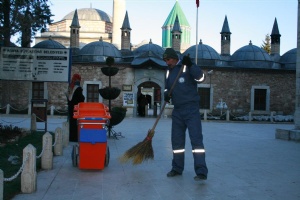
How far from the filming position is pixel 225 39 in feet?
108

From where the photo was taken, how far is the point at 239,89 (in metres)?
28.2

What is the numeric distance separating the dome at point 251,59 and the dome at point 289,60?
1.81 m

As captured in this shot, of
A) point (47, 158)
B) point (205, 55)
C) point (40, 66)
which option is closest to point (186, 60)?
point (47, 158)

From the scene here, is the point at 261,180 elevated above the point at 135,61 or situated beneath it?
situated beneath

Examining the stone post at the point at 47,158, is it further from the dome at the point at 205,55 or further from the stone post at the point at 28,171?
the dome at the point at 205,55

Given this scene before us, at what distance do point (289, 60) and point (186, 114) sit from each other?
2889 centimetres

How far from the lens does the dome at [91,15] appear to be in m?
51.6

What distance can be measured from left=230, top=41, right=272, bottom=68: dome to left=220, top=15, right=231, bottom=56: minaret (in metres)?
2.07

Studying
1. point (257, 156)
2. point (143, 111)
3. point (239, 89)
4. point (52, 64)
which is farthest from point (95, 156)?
point (239, 89)

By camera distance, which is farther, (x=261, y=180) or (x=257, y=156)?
(x=257, y=156)

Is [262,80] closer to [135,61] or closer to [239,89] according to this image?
[239,89]

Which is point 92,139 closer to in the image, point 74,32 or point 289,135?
point 289,135

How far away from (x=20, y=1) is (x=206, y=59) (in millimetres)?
21030

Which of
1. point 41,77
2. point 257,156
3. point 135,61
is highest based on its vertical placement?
point 135,61
